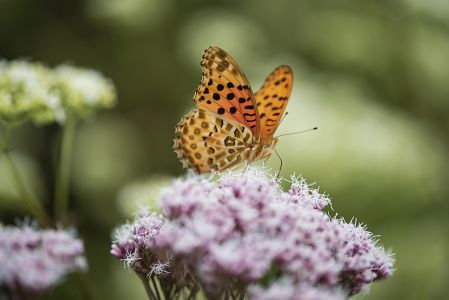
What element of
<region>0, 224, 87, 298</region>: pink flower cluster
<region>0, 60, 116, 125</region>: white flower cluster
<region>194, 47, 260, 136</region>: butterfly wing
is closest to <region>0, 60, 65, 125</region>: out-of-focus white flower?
<region>0, 60, 116, 125</region>: white flower cluster

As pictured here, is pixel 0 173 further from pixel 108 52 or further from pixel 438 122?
pixel 438 122

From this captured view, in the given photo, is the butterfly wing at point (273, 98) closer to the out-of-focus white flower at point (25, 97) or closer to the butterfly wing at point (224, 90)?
the butterfly wing at point (224, 90)

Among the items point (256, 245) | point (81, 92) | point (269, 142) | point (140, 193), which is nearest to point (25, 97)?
point (81, 92)

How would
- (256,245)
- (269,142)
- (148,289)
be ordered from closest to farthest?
(256,245)
(148,289)
(269,142)

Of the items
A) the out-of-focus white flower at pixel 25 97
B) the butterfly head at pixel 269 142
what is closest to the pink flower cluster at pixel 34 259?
the out-of-focus white flower at pixel 25 97

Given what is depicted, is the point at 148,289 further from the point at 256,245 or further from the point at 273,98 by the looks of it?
the point at 273,98

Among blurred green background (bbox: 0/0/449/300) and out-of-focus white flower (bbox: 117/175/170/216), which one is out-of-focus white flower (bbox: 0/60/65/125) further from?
blurred green background (bbox: 0/0/449/300)

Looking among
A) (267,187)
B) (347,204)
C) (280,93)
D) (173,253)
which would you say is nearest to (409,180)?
(347,204)
